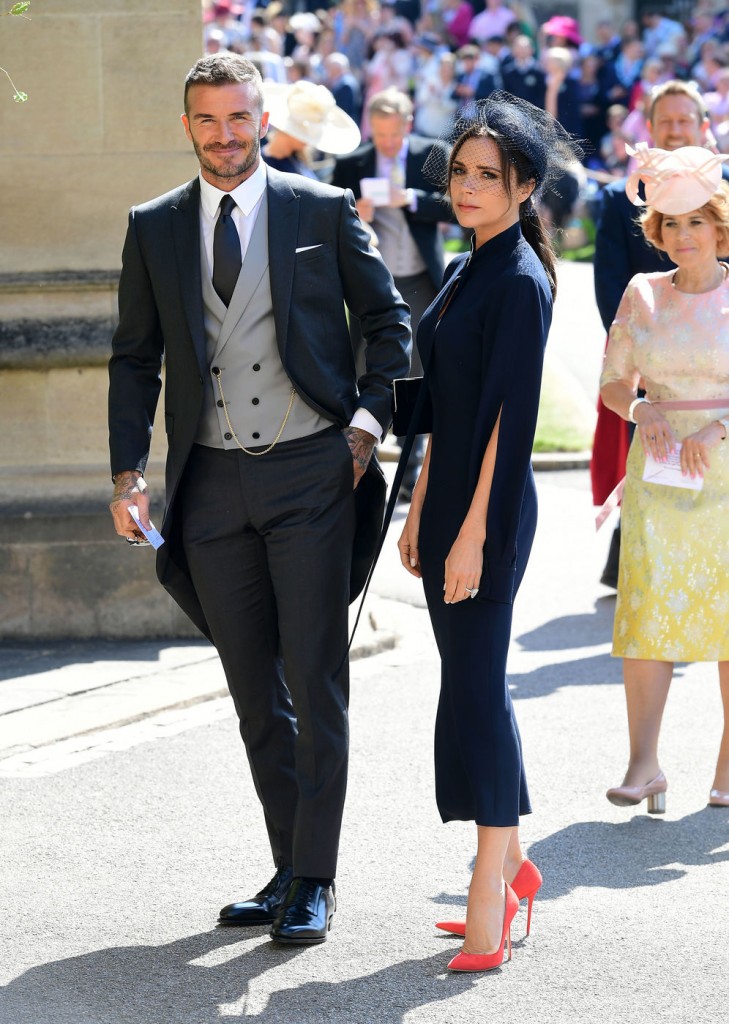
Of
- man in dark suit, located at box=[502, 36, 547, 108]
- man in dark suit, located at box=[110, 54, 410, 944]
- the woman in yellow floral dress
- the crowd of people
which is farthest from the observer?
man in dark suit, located at box=[502, 36, 547, 108]

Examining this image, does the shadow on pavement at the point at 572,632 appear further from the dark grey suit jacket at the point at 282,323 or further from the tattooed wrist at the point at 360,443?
A: the tattooed wrist at the point at 360,443

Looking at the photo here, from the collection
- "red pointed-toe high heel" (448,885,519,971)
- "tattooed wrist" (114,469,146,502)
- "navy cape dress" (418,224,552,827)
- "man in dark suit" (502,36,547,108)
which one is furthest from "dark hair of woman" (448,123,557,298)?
"man in dark suit" (502,36,547,108)

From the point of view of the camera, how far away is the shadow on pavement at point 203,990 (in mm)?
4043

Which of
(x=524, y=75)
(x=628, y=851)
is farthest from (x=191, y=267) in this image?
(x=524, y=75)

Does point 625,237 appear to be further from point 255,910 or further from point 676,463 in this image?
point 255,910

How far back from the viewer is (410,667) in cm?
736

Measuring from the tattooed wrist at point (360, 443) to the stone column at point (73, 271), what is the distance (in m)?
3.11

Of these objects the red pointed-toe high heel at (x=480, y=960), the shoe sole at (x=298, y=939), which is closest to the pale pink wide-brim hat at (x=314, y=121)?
the shoe sole at (x=298, y=939)

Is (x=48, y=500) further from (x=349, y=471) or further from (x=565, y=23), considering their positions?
(x=565, y=23)

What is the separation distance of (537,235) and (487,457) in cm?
59

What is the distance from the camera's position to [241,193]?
450 centimetres

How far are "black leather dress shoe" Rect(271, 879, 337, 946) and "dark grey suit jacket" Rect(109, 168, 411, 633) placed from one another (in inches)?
30.6

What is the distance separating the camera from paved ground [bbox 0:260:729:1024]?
416cm

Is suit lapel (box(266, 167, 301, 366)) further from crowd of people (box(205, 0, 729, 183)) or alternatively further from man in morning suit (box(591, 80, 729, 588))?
crowd of people (box(205, 0, 729, 183))
